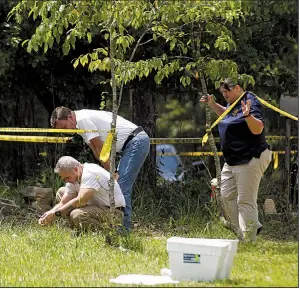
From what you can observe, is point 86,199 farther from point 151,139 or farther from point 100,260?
point 151,139

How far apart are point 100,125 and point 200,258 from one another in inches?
97.2

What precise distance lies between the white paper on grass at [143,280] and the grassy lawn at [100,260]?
0.09 m

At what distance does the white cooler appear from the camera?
20.0 feet

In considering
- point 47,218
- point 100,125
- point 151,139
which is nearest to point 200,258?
point 47,218

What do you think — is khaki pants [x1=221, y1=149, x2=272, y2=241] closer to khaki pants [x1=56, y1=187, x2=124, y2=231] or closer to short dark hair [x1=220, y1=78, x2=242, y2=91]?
short dark hair [x1=220, y1=78, x2=242, y2=91]

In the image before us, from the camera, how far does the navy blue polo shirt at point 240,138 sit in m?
7.73

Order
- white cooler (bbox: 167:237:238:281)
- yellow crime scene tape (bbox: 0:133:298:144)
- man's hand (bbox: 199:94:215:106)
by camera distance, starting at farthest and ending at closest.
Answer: yellow crime scene tape (bbox: 0:133:298:144) < man's hand (bbox: 199:94:215:106) < white cooler (bbox: 167:237:238:281)

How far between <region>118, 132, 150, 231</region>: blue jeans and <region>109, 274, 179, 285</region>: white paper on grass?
1801mm

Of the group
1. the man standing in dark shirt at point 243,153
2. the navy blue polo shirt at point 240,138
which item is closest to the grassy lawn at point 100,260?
the man standing in dark shirt at point 243,153

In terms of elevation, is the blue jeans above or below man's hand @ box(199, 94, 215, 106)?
below

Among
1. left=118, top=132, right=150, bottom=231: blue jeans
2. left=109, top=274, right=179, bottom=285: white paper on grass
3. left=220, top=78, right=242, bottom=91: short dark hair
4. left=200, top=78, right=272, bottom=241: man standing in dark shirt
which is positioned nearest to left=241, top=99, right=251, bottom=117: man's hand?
left=200, top=78, right=272, bottom=241: man standing in dark shirt

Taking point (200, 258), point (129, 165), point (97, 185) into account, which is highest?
point (129, 165)

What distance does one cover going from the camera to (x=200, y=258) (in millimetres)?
6148

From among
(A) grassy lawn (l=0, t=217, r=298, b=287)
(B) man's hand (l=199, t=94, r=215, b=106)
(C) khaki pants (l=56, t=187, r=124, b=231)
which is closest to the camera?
(A) grassy lawn (l=0, t=217, r=298, b=287)
